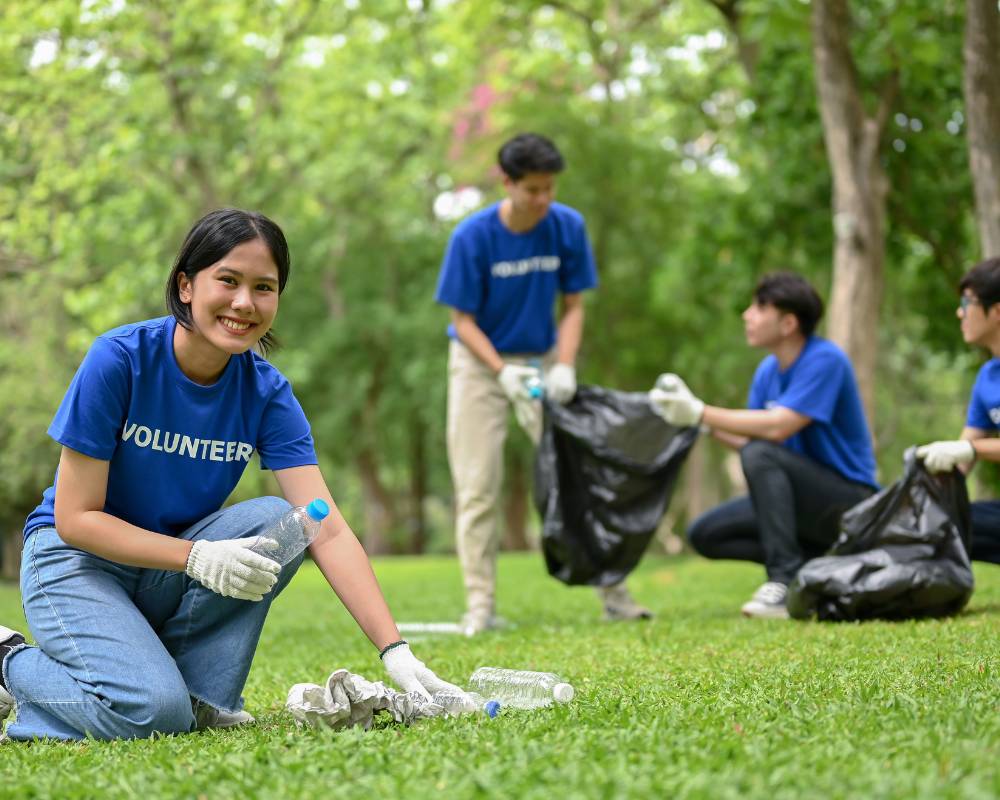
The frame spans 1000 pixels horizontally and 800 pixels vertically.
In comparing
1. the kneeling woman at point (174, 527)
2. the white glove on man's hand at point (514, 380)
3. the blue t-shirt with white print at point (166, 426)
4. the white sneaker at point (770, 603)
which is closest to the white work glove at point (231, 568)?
the kneeling woman at point (174, 527)

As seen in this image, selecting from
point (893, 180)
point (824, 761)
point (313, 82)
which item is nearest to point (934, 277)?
point (893, 180)

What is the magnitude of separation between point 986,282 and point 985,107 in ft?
8.93

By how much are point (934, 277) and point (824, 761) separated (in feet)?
35.9

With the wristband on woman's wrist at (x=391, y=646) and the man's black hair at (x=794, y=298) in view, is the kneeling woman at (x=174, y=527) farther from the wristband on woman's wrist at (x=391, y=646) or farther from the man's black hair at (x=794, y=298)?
the man's black hair at (x=794, y=298)

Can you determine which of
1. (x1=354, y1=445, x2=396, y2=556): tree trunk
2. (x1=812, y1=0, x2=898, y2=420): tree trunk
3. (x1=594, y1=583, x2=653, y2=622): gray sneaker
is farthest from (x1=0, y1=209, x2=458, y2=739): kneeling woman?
(x1=354, y1=445, x2=396, y2=556): tree trunk

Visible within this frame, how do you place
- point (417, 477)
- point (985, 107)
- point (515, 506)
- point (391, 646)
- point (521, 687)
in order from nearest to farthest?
point (391, 646)
point (521, 687)
point (985, 107)
point (515, 506)
point (417, 477)

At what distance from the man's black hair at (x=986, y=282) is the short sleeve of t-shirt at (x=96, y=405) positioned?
326cm

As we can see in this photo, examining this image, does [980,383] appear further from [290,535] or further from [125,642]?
[125,642]

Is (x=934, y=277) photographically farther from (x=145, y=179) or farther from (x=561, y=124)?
(x=145, y=179)

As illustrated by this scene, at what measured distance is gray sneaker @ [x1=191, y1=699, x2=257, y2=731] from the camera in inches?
124

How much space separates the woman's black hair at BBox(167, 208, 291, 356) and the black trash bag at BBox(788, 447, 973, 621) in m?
2.68

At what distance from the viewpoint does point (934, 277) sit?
488 inches

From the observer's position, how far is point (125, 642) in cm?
298

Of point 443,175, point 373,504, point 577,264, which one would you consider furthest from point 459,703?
point 373,504
